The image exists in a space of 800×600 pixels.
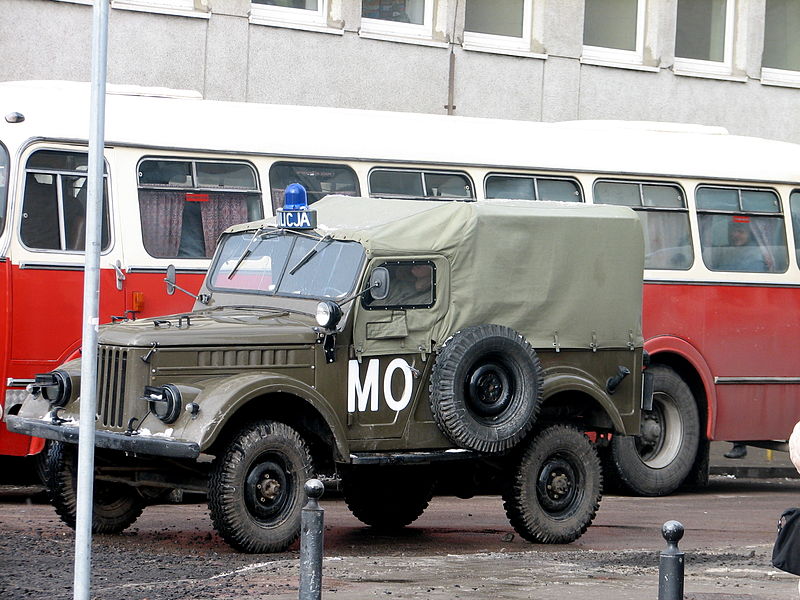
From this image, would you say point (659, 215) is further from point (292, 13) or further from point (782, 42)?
point (782, 42)

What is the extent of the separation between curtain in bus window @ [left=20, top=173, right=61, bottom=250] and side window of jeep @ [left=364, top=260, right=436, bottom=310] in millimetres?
3272

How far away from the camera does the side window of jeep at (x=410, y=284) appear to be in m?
10.9

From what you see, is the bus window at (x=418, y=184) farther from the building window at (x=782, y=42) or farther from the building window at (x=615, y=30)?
the building window at (x=782, y=42)

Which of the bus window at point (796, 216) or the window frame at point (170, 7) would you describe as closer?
the bus window at point (796, 216)

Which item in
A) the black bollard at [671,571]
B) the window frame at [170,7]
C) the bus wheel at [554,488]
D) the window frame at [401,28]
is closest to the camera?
the black bollard at [671,571]

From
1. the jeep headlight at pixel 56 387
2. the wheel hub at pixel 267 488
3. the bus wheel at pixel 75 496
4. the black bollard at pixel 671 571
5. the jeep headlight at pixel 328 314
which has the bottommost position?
→ the bus wheel at pixel 75 496

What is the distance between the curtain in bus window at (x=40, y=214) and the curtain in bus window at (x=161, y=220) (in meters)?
0.78

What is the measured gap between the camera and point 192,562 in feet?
31.8

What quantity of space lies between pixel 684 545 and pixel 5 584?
5.20 m

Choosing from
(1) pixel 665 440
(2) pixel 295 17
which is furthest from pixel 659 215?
(2) pixel 295 17

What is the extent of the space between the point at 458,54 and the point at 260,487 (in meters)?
13.5

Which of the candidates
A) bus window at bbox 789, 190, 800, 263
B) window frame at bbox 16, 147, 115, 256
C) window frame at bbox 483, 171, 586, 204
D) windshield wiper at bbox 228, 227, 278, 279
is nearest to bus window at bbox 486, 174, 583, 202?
window frame at bbox 483, 171, 586, 204

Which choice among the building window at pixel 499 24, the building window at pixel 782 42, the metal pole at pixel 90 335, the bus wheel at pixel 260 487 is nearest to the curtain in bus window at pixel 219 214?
the bus wheel at pixel 260 487

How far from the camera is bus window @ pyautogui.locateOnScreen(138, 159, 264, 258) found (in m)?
13.4
